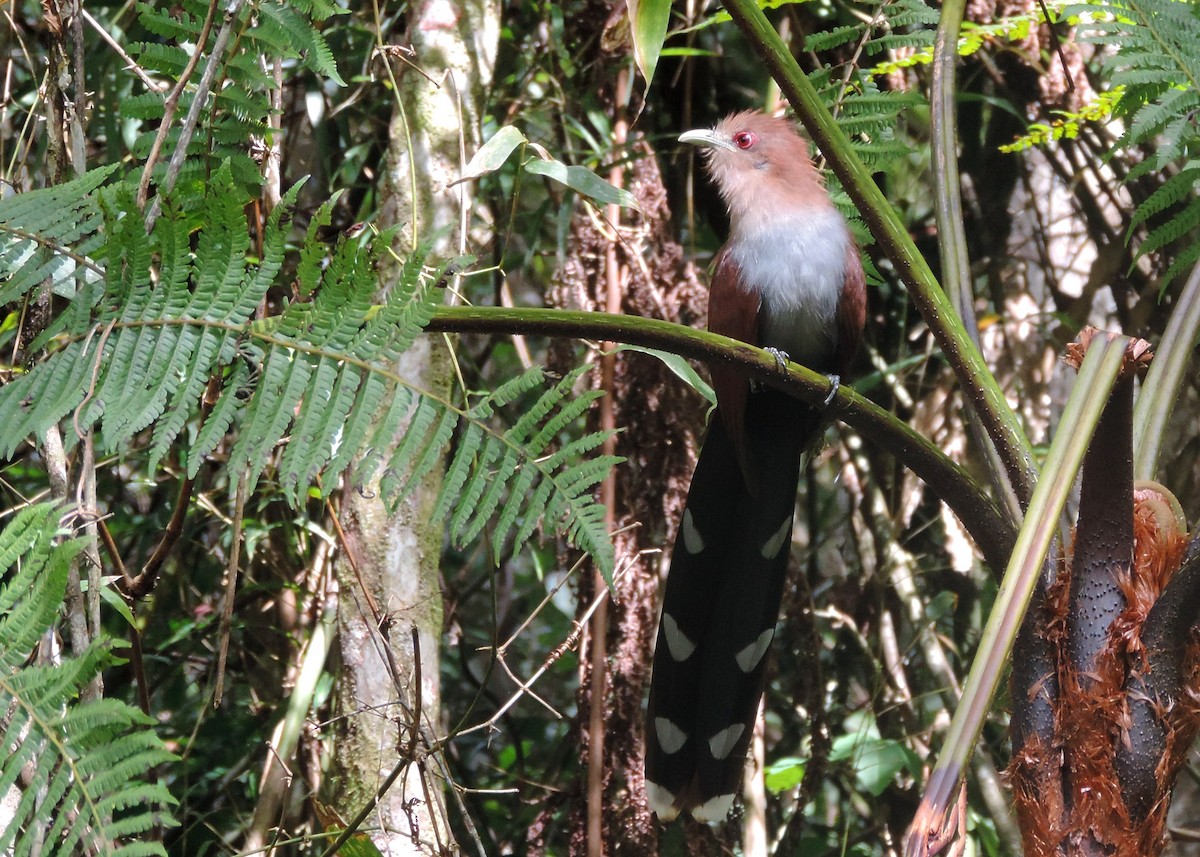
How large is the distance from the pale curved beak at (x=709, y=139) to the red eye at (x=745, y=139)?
0.01 metres

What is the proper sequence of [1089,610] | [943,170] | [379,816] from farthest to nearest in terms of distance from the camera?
[379,816] → [943,170] → [1089,610]

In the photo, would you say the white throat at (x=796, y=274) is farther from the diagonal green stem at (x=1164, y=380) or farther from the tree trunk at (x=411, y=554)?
the diagonal green stem at (x=1164, y=380)

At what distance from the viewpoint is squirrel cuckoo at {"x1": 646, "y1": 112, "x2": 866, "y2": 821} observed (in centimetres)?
193

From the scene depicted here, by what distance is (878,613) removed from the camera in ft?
10.1

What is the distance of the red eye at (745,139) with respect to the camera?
8.32 feet

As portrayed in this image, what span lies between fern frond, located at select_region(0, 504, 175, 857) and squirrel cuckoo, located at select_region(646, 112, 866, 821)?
0.95m

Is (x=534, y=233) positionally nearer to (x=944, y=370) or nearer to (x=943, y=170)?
(x=944, y=370)

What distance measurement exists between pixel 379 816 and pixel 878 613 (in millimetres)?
1592

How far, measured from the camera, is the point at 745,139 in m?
2.55

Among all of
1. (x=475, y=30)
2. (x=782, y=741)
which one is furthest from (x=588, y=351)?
(x=782, y=741)

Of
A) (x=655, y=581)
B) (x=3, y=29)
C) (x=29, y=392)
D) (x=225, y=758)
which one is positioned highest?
(x=3, y=29)

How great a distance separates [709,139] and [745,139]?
81mm

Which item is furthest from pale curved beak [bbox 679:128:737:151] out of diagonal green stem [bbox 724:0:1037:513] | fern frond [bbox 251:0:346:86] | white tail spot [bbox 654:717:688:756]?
white tail spot [bbox 654:717:688:756]

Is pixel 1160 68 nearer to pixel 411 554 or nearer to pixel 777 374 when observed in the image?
pixel 777 374
